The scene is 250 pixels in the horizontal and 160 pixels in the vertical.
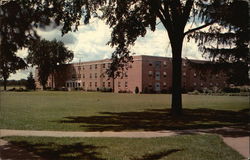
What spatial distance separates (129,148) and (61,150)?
2.01m

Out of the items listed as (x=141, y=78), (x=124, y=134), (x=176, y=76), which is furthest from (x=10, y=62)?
(x=141, y=78)

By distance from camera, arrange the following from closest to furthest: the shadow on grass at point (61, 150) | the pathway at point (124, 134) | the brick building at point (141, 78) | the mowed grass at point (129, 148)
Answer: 1. the shadow on grass at point (61, 150)
2. the mowed grass at point (129, 148)
3. the pathway at point (124, 134)
4. the brick building at point (141, 78)

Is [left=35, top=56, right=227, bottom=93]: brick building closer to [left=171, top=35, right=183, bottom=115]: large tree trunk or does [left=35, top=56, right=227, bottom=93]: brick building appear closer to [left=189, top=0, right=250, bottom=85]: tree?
[left=189, top=0, right=250, bottom=85]: tree

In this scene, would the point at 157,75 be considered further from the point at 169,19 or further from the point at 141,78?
the point at 169,19

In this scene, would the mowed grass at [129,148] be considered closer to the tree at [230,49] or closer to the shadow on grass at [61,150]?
the shadow on grass at [61,150]

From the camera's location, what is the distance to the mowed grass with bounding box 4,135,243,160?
28.2ft

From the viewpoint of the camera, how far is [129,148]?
374 inches

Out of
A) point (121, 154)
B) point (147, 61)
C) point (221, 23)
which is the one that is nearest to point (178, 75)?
point (221, 23)

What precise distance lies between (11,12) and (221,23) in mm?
15741

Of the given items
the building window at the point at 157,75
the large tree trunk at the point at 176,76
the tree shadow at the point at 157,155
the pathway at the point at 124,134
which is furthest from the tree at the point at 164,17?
the building window at the point at 157,75

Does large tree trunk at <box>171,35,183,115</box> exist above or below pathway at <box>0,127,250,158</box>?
above

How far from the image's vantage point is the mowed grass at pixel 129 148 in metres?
8.59

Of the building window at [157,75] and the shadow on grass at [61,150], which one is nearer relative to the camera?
the shadow on grass at [61,150]

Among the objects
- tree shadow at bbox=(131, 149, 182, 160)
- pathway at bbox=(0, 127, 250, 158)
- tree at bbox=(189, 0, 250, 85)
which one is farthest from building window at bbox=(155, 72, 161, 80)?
tree shadow at bbox=(131, 149, 182, 160)
